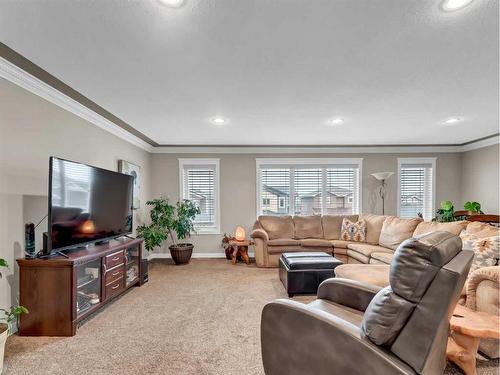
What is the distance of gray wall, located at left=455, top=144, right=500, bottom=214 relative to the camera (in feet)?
17.1

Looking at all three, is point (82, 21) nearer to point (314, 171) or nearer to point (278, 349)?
point (278, 349)

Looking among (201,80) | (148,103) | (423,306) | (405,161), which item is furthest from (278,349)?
(405,161)

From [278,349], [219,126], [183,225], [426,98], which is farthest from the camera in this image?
[183,225]

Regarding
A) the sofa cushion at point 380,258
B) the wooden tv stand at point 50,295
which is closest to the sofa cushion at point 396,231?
the sofa cushion at point 380,258

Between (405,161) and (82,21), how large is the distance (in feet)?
20.8

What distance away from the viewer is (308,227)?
5.65 metres

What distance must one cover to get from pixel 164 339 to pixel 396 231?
395 centimetres

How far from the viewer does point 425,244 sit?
1245 millimetres

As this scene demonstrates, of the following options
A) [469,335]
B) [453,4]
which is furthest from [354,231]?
[453,4]

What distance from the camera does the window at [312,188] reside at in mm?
6246

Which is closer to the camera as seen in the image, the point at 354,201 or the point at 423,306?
the point at 423,306

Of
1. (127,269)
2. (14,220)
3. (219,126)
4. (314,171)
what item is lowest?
(127,269)

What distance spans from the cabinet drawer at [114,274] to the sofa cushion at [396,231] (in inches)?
161

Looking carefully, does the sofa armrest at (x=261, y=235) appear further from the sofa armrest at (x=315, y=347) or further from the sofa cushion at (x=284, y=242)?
the sofa armrest at (x=315, y=347)
